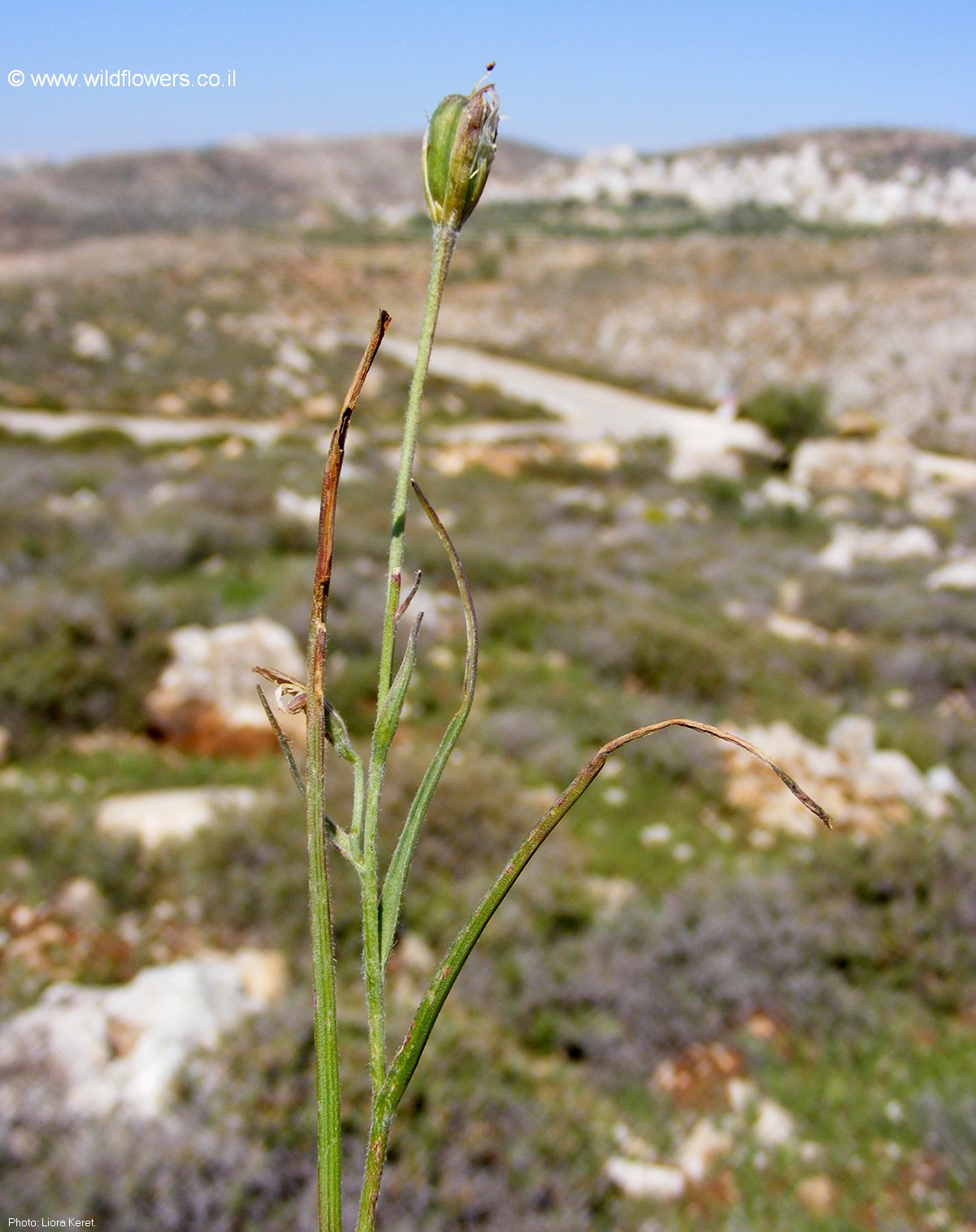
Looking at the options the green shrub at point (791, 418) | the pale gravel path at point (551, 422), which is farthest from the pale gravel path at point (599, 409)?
the green shrub at point (791, 418)

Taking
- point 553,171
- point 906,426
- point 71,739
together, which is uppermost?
point 553,171

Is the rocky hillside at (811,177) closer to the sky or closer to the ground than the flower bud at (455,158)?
closer to the sky

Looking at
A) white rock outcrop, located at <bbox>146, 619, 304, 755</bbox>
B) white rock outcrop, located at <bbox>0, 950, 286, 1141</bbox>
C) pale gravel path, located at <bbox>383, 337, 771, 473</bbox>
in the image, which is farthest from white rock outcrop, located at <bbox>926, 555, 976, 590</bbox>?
white rock outcrop, located at <bbox>0, 950, 286, 1141</bbox>

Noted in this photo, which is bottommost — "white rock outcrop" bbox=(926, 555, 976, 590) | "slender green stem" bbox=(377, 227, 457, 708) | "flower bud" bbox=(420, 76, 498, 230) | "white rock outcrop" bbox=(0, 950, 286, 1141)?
"white rock outcrop" bbox=(926, 555, 976, 590)

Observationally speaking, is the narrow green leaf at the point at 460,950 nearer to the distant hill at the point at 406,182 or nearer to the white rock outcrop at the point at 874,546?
the white rock outcrop at the point at 874,546

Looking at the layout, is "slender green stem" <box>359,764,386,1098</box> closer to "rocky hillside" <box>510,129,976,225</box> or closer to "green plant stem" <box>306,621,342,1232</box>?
"green plant stem" <box>306,621,342,1232</box>

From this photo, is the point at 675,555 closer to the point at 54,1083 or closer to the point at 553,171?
the point at 54,1083

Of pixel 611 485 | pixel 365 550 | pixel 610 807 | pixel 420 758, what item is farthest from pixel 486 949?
pixel 611 485
